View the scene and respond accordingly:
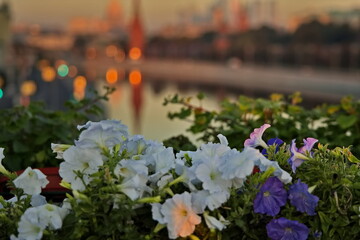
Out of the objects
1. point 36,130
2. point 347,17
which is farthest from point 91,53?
point 36,130

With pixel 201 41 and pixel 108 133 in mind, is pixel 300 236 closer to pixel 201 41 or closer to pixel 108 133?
pixel 108 133

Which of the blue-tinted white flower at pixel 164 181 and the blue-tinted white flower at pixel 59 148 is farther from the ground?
the blue-tinted white flower at pixel 59 148

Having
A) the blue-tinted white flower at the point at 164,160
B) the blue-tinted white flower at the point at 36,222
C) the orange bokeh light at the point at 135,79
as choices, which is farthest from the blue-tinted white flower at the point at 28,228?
the orange bokeh light at the point at 135,79

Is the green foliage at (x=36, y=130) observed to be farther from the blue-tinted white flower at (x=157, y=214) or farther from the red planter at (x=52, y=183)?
the blue-tinted white flower at (x=157, y=214)

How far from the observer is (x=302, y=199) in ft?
6.36

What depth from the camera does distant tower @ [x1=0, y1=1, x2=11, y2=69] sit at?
4442 centimetres

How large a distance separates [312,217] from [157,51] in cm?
16142

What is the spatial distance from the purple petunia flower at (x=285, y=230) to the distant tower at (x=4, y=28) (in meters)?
42.9

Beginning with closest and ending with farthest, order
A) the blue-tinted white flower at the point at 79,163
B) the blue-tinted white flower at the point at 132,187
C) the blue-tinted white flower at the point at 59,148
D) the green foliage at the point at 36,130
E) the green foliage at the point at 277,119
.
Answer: the blue-tinted white flower at the point at 132,187, the blue-tinted white flower at the point at 79,163, the blue-tinted white flower at the point at 59,148, the green foliage at the point at 36,130, the green foliage at the point at 277,119

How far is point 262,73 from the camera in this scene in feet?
267

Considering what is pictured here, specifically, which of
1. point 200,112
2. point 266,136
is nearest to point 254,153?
point 266,136

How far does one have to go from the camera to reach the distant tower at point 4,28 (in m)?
44.4

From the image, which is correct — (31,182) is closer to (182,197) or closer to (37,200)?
(37,200)

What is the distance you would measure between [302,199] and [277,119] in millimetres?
2138
